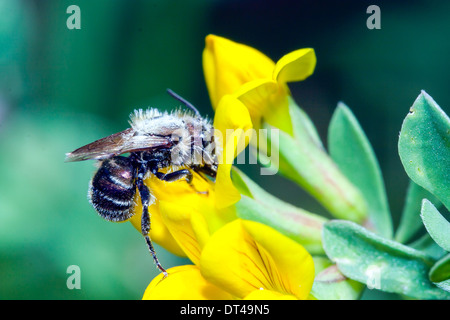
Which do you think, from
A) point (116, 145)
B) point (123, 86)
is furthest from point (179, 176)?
point (123, 86)

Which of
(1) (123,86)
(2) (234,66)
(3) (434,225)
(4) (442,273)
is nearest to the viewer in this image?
(3) (434,225)

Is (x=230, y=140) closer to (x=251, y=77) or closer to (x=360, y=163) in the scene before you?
(x=251, y=77)

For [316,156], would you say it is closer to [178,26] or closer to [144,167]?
[144,167]

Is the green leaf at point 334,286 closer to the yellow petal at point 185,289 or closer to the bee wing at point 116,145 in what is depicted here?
the yellow petal at point 185,289

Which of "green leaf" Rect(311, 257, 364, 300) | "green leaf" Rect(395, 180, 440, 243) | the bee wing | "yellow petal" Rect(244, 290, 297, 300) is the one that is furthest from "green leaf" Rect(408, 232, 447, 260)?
the bee wing

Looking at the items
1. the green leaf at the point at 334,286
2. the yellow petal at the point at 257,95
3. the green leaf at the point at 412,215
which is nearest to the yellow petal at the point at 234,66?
the yellow petal at the point at 257,95
